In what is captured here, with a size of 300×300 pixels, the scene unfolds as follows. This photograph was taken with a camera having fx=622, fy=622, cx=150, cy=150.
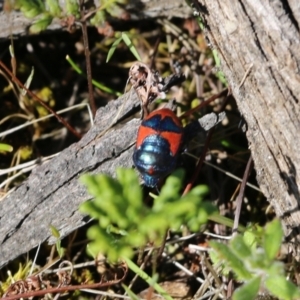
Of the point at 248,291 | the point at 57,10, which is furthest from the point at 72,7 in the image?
the point at 248,291

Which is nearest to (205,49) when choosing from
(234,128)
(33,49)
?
(234,128)

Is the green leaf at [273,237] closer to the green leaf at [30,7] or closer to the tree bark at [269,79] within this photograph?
the tree bark at [269,79]

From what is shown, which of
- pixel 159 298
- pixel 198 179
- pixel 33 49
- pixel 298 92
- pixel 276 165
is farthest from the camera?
pixel 33 49

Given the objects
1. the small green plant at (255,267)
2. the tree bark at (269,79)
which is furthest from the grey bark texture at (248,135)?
the small green plant at (255,267)

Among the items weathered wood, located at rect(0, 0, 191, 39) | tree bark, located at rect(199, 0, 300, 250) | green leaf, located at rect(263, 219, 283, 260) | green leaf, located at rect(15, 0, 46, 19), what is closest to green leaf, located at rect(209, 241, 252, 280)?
green leaf, located at rect(263, 219, 283, 260)

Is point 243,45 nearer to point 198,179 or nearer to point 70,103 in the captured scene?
point 198,179

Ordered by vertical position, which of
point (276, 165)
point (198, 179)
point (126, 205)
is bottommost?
point (198, 179)

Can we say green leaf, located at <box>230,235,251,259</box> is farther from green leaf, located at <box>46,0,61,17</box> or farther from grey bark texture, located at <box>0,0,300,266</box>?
green leaf, located at <box>46,0,61,17</box>
